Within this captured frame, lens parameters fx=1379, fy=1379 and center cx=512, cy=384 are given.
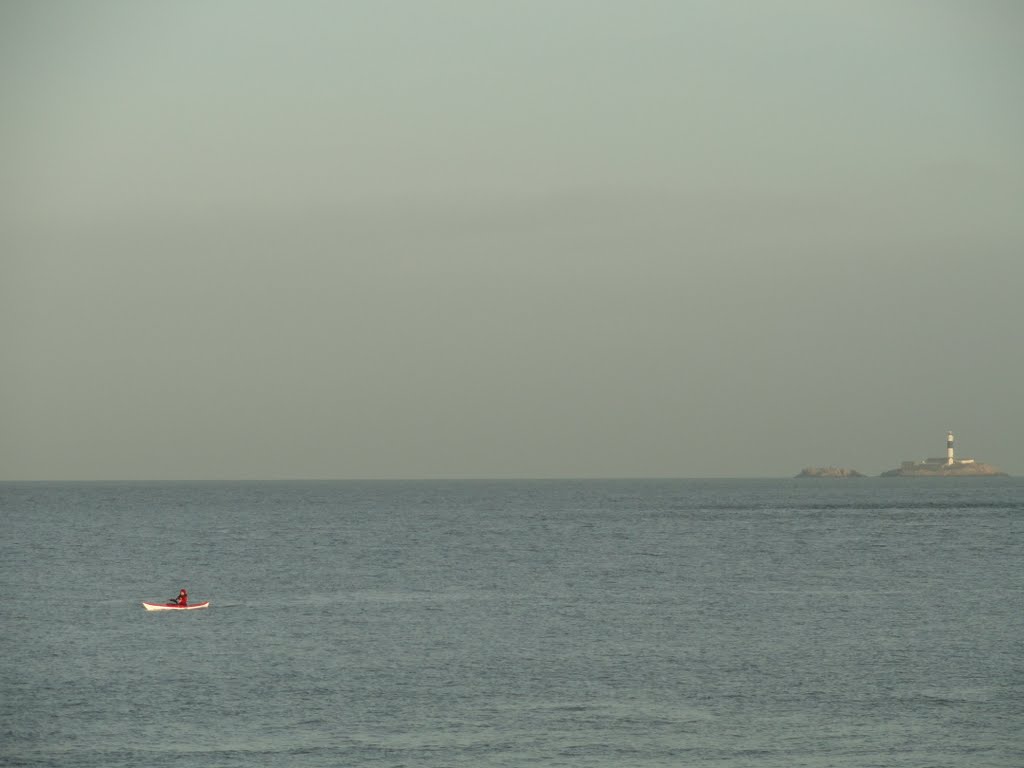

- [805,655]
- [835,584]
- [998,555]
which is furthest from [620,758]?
[998,555]

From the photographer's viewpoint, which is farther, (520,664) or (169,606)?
(169,606)

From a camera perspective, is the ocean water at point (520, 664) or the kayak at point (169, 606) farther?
the kayak at point (169, 606)

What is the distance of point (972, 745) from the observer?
4891cm

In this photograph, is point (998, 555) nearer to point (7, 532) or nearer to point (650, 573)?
point (650, 573)

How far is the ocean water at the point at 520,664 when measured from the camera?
49.2 meters

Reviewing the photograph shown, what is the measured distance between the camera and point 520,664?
2534 inches

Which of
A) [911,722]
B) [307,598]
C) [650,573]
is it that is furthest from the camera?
[650,573]

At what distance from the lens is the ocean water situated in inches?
1937

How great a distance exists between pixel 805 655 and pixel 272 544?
9859 centimetres

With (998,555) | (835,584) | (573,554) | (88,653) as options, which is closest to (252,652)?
(88,653)

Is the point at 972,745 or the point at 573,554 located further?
the point at 573,554

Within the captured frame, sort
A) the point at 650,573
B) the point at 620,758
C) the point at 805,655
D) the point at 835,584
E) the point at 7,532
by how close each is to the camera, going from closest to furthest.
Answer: the point at 620,758 → the point at 805,655 → the point at 835,584 → the point at 650,573 → the point at 7,532

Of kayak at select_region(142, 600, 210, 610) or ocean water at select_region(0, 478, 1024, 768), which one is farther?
kayak at select_region(142, 600, 210, 610)

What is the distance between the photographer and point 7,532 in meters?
181
